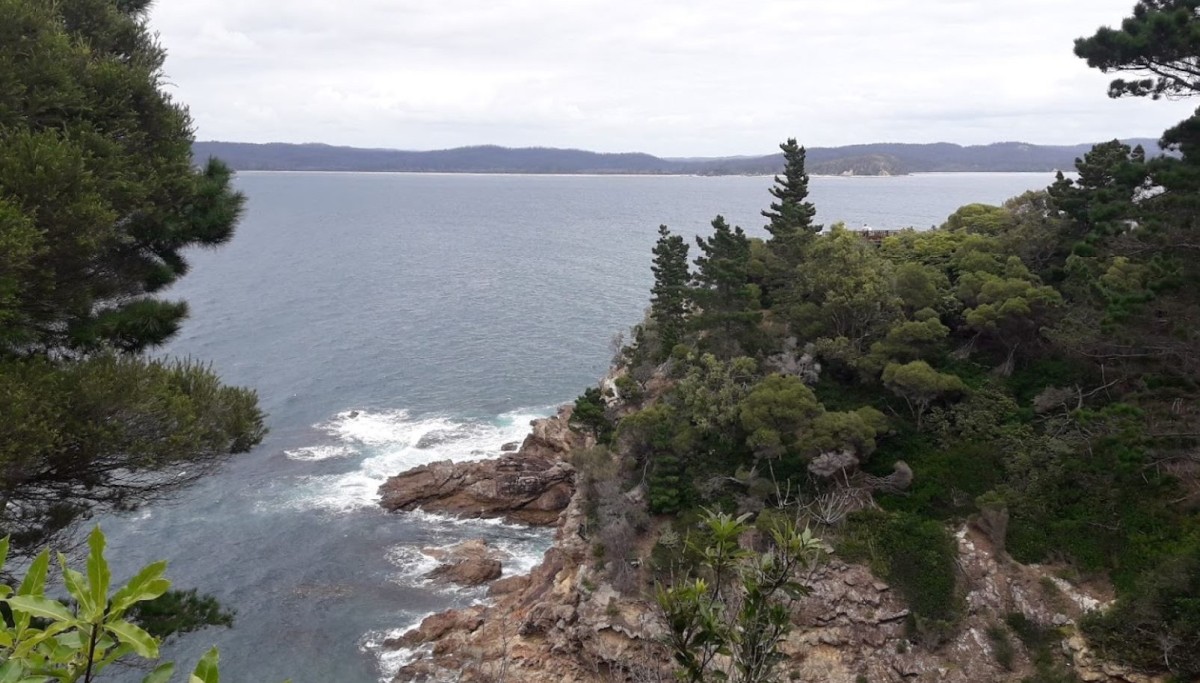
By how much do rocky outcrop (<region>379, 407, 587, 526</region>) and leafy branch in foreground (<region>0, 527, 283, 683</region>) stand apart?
2991 centimetres

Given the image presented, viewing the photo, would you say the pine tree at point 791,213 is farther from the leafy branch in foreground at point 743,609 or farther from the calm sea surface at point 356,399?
the leafy branch in foreground at point 743,609

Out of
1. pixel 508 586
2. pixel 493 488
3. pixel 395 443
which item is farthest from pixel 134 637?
pixel 395 443

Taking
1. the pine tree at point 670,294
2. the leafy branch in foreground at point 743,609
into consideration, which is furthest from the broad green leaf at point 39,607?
the pine tree at point 670,294

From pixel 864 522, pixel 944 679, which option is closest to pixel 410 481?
pixel 864 522

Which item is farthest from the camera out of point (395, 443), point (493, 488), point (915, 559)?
point (395, 443)

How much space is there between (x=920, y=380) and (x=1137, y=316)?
8.65 m

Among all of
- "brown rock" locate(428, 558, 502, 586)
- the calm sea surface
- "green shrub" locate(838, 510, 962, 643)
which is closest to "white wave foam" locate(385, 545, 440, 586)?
the calm sea surface

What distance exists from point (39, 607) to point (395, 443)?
125ft

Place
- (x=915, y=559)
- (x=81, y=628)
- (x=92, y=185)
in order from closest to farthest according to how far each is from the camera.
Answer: (x=81, y=628) < (x=92, y=185) < (x=915, y=559)

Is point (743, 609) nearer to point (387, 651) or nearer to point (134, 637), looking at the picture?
point (134, 637)

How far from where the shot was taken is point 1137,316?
46.1 ft

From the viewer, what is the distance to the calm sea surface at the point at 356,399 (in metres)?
26.2

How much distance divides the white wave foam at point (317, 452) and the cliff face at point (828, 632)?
1593 centimetres

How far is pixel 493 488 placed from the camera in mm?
34000
